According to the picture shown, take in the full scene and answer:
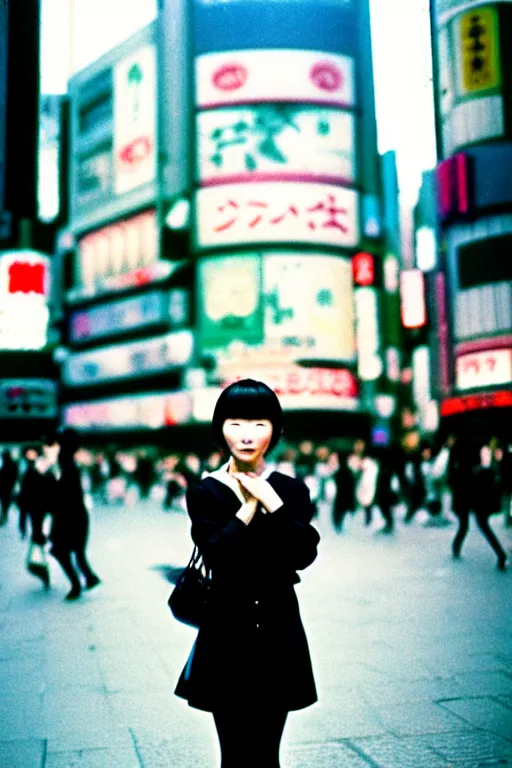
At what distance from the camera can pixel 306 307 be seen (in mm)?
38625

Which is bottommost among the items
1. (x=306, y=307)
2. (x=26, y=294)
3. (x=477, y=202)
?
(x=306, y=307)

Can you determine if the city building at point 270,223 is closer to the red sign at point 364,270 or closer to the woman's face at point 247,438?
the red sign at point 364,270

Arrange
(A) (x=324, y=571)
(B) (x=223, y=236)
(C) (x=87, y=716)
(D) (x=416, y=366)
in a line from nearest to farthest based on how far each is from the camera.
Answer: (C) (x=87, y=716) → (A) (x=324, y=571) → (B) (x=223, y=236) → (D) (x=416, y=366)

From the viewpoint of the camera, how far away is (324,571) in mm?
10320

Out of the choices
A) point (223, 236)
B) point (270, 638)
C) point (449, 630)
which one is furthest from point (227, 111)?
point (270, 638)

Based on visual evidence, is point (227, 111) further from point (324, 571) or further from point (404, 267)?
point (324, 571)

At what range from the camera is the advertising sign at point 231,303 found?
38.4m

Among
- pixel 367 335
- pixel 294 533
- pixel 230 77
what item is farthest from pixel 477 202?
pixel 294 533

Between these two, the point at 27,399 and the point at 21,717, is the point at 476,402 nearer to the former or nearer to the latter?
the point at 21,717

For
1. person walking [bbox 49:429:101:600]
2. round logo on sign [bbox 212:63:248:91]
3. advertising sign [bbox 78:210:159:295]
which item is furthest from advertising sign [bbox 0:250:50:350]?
person walking [bbox 49:429:101:600]

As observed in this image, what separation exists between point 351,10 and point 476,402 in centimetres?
2080

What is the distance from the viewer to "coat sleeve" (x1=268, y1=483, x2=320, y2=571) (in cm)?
253

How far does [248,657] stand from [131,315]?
43.6 m

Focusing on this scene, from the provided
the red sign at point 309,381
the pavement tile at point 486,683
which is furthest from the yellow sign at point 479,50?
the pavement tile at point 486,683
